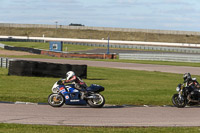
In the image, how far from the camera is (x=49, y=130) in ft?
34.4

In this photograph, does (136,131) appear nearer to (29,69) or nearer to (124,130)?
(124,130)

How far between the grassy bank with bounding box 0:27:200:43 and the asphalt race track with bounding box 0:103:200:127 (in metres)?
125

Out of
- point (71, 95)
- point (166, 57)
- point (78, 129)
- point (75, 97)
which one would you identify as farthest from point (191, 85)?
point (166, 57)

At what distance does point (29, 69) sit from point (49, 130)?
1602 centimetres

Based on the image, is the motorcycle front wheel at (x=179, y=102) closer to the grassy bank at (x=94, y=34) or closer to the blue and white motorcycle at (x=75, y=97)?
the blue and white motorcycle at (x=75, y=97)

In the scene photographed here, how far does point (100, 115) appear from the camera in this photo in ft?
43.8

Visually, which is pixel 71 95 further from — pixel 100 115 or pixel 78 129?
pixel 78 129

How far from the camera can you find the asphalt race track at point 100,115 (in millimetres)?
11945

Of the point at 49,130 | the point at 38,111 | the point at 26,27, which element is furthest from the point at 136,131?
the point at 26,27

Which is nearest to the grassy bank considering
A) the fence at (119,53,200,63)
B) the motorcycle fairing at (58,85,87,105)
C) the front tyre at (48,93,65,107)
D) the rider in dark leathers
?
the fence at (119,53,200,63)

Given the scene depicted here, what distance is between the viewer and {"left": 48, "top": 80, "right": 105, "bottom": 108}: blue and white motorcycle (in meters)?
14.9

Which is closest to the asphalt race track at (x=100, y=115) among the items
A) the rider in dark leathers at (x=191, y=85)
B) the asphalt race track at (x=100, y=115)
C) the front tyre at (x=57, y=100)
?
the asphalt race track at (x=100, y=115)

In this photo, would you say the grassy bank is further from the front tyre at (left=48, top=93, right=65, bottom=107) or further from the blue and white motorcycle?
the front tyre at (left=48, top=93, right=65, bottom=107)

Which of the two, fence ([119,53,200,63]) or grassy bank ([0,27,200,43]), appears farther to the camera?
grassy bank ([0,27,200,43])
